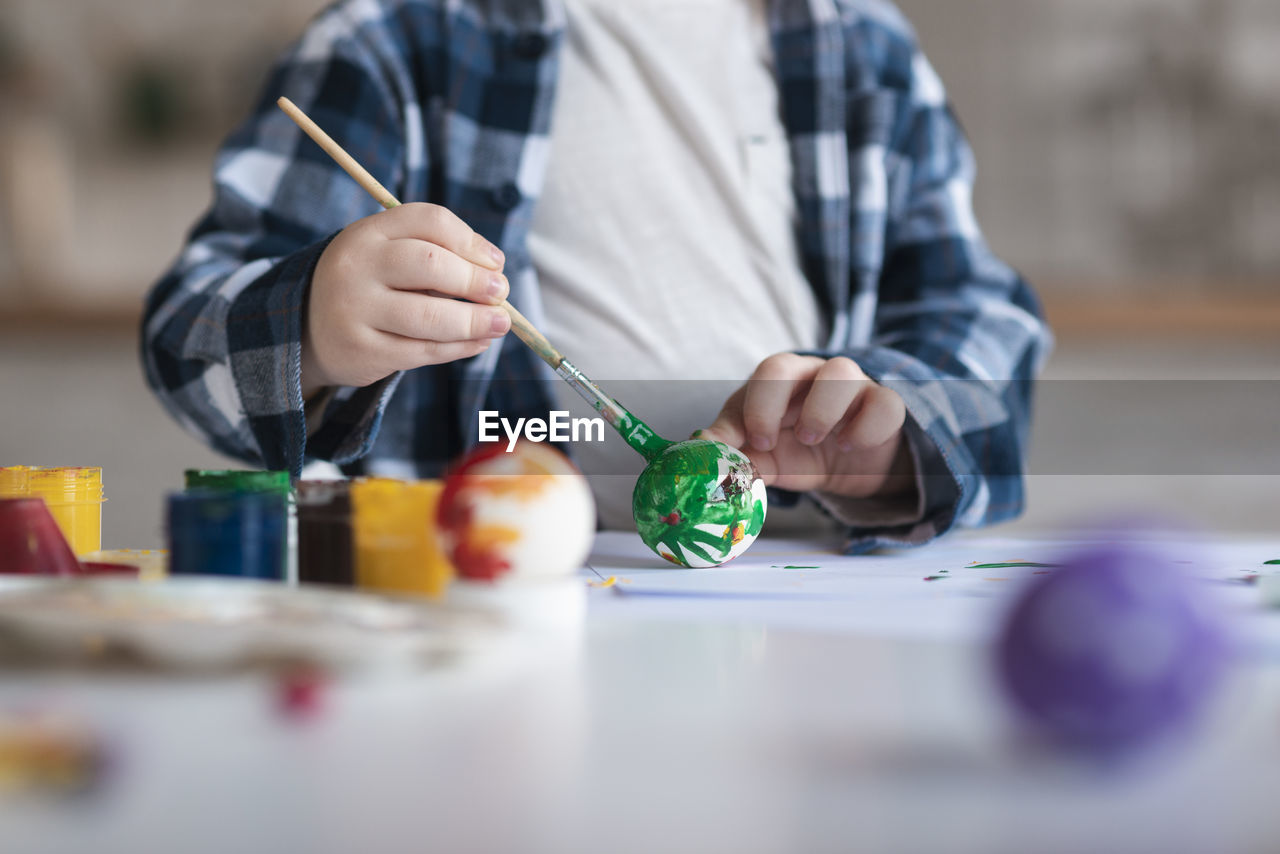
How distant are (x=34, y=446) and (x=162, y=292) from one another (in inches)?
53.2

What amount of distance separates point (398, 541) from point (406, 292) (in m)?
0.19

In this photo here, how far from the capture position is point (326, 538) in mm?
397

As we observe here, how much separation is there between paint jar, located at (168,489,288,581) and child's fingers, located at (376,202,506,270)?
19 centimetres

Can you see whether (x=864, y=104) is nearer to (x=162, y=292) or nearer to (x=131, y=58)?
(x=162, y=292)

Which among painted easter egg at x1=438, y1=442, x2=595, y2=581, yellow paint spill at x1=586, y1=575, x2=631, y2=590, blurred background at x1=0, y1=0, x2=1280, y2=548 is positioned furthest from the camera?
blurred background at x1=0, y1=0, x2=1280, y2=548

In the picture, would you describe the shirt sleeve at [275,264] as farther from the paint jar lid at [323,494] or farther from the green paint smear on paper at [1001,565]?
the green paint smear on paper at [1001,565]

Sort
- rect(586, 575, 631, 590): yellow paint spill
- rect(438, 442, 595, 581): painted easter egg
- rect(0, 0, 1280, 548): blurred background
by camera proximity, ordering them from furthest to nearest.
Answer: rect(0, 0, 1280, 548): blurred background, rect(586, 575, 631, 590): yellow paint spill, rect(438, 442, 595, 581): painted easter egg

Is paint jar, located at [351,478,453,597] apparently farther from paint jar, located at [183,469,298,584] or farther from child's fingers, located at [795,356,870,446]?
child's fingers, located at [795,356,870,446]

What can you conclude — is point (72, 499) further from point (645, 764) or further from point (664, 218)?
point (664, 218)

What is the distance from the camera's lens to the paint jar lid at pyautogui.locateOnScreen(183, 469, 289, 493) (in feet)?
1.37

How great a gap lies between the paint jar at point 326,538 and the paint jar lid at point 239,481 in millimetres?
22

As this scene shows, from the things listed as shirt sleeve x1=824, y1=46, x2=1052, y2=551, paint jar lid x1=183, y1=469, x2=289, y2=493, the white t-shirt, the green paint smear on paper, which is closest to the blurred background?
shirt sleeve x1=824, y1=46, x2=1052, y2=551

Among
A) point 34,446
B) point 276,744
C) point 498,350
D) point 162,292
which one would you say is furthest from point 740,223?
point 34,446

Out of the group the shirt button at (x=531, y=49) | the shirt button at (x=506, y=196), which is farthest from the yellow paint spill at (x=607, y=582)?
the shirt button at (x=531, y=49)
